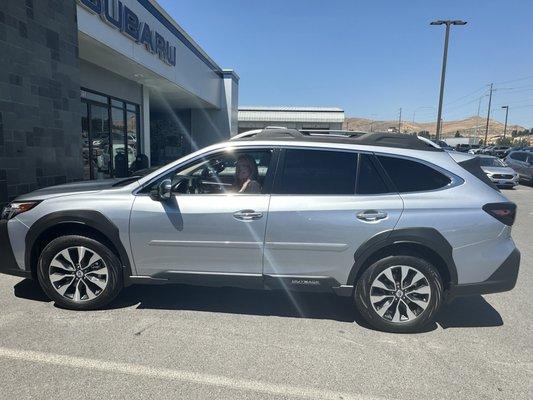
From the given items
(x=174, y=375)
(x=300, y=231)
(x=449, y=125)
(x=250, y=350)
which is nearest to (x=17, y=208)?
(x=174, y=375)

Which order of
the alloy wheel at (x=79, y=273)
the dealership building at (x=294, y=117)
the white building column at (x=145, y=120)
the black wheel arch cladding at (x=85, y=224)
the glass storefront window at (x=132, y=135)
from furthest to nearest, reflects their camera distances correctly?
1. the dealership building at (x=294, y=117)
2. the white building column at (x=145, y=120)
3. the glass storefront window at (x=132, y=135)
4. the alloy wheel at (x=79, y=273)
5. the black wheel arch cladding at (x=85, y=224)

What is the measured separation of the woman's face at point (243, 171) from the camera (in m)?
4.45

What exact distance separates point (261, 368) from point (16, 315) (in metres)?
2.48

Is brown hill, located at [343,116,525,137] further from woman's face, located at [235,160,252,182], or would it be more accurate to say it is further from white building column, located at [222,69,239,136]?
woman's face, located at [235,160,252,182]

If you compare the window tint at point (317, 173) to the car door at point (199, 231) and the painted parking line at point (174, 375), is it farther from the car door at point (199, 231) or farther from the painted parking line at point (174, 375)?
the painted parking line at point (174, 375)

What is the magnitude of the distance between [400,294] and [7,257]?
3.82 metres

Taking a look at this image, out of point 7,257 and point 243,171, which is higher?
point 243,171

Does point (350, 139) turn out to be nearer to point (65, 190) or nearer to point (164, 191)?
point (164, 191)

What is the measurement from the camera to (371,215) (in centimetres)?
368

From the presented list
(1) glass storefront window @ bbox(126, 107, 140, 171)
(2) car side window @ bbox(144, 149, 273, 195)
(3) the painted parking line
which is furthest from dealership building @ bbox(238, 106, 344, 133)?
(3) the painted parking line

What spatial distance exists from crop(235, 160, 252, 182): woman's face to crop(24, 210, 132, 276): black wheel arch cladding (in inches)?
54.4

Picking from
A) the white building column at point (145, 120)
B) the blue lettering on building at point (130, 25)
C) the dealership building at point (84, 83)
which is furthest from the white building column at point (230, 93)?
the blue lettering on building at point (130, 25)

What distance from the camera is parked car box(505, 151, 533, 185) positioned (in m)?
20.1

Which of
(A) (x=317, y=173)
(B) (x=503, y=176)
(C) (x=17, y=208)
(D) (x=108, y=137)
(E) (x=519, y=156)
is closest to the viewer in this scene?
(A) (x=317, y=173)
